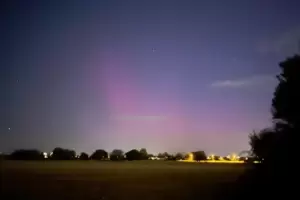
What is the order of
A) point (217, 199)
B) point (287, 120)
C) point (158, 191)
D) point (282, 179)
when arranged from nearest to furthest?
1. point (282, 179)
2. point (217, 199)
3. point (287, 120)
4. point (158, 191)

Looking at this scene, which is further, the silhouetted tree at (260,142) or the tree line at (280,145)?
the silhouetted tree at (260,142)

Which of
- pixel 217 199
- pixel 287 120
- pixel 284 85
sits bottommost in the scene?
pixel 217 199

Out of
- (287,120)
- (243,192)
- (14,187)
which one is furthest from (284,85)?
(14,187)

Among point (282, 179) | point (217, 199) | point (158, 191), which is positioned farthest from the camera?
point (158, 191)

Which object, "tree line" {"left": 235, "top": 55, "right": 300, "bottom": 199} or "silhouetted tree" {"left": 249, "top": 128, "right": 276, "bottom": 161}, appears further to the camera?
"silhouetted tree" {"left": 249, "top": 128, "right": 276, "bottom": 161}

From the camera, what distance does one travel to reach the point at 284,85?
21859 millimetres

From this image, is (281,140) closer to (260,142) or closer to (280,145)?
(280,145)

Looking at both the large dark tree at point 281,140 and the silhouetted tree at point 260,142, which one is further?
the silhouetted tree at point 260,142

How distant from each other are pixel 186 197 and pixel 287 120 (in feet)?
18.5

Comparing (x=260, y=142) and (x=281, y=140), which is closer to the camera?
(x=281, y=140)

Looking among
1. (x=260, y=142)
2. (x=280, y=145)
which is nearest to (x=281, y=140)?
(x=280, y=145)

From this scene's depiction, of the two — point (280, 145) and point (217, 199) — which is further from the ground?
point (280, 145)

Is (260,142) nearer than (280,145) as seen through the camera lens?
No

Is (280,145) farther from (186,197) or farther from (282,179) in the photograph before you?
(186,197)
